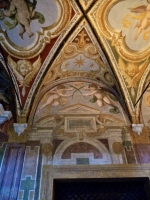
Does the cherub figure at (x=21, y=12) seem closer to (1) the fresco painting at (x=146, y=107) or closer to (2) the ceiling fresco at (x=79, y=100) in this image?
(2) the ceiling fresco at (x=79, y=100)

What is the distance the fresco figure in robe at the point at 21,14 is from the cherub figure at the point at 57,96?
1.68 meters

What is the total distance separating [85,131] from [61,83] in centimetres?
151

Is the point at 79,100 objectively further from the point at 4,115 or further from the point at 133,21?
the point at 133,21

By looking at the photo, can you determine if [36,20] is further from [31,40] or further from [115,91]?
[115,91]

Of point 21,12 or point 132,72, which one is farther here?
point 132,72

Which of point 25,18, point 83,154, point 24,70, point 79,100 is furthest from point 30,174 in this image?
point 25,18

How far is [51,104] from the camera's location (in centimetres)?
523

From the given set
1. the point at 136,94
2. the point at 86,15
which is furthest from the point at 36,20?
the point at 136,94

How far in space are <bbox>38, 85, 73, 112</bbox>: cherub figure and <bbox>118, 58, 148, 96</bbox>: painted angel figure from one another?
1509 millimetres

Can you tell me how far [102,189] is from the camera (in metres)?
4.14

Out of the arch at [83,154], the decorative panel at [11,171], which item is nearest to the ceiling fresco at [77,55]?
the decorative panel at [11,171]

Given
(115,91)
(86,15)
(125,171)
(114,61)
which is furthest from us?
(115,91)

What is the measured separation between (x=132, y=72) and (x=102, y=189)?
296 centimetres

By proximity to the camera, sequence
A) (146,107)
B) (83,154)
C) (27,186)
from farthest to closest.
→ (146,107)
(83,154)
(27,186)
